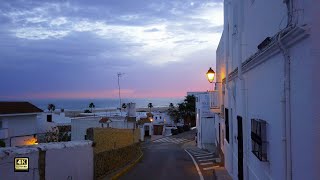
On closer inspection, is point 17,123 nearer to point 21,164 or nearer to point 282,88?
point 21,164

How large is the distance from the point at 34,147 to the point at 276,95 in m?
7.98

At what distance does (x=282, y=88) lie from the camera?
6.37m

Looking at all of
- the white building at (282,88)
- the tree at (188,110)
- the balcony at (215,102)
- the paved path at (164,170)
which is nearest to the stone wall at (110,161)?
the paved path at (164,170)

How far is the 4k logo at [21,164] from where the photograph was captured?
10.9m

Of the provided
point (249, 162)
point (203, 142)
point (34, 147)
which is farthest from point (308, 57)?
point (203, 142)

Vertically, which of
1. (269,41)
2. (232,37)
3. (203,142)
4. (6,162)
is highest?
(232,37)

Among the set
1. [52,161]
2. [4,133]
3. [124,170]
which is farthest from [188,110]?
[52,161]

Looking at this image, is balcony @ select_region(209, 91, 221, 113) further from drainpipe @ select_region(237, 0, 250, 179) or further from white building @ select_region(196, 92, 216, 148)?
white building @ select_region(196, 92, 216, 148)

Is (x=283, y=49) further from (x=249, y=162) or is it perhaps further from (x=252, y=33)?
(x=249, y=162)

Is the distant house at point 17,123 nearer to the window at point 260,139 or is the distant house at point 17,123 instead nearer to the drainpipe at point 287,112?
the window at point 260,139

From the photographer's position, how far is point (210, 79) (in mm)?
19625

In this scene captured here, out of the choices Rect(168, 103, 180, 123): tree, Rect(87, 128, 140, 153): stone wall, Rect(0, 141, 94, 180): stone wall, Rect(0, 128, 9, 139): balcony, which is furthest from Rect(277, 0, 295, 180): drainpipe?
Rect(168, 103, 180, 123): tree

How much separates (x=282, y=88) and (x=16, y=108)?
36.7 m

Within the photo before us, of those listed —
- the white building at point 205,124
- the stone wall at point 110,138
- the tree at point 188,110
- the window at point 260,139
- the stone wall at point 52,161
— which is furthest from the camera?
the tree at point 188,110
